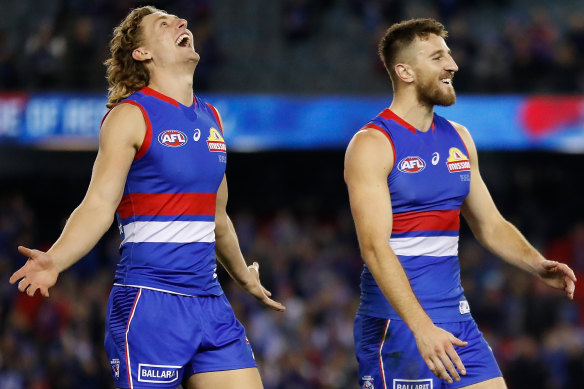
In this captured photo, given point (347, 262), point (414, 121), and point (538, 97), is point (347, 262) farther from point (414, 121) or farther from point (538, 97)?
point (414, 121)

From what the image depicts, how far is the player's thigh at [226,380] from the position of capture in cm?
504

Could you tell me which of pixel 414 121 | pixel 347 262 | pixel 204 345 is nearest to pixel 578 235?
pixel 347 262

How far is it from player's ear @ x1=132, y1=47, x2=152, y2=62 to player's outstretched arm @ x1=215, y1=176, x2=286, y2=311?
775 millimetres

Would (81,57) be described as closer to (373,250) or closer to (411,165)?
(411,165)

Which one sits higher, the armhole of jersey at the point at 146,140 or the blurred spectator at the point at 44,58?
the blurred spectator at the point at 44,58

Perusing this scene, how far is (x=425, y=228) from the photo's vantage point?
551 cm

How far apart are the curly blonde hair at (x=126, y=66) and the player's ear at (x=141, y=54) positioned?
0.14ft

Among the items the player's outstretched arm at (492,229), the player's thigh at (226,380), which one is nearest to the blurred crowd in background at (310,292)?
the player's outstretched arm at (492,229)

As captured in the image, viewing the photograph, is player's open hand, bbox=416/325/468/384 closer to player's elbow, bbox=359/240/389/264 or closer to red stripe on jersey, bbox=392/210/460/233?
player's elbow, bbox=359/240/389/264

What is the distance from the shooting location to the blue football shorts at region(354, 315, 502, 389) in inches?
210

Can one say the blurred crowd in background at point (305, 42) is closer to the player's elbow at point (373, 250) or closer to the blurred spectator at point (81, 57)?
the blurred spectator at point (81, 57)

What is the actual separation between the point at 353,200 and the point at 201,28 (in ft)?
37.5

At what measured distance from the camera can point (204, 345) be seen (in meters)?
5.05

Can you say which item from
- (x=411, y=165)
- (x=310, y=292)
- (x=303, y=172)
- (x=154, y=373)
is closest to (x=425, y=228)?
(x=411, y=165)
